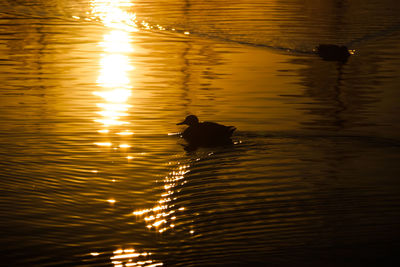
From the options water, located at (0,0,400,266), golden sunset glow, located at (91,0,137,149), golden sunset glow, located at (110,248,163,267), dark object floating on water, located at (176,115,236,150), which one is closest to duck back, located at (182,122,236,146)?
dark object floating on water, located at (176,115,236,150)

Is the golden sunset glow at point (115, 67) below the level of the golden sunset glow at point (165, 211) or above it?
Answer: above

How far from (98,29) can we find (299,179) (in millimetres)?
15255

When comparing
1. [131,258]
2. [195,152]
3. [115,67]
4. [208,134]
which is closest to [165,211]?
[131,258]

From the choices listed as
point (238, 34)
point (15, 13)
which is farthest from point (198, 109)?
point (15, 13)

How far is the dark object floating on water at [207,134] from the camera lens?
502 inches

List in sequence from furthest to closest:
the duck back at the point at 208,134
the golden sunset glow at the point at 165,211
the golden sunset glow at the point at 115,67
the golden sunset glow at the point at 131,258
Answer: the golden sunset glow at the point at 115,67, the duck back at the point at 208,134, the golden sunset glow at the point at 165,211, the golden sunset glow at the point at 131,258

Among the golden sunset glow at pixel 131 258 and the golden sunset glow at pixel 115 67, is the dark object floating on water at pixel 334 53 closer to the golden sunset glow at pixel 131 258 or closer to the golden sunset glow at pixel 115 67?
the golden sunset glow at pixel 115 67

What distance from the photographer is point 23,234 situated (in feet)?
29.7

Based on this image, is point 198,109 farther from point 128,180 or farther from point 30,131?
point 128,180

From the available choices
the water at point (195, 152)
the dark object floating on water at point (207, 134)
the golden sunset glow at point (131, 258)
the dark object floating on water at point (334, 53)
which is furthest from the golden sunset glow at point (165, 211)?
the dark object floating on water at point (334, 53)

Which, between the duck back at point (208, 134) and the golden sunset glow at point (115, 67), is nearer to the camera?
the duck back at point (208, 134)

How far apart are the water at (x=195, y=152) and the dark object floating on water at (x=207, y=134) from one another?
0.17 m

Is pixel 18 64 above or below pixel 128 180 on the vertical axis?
above

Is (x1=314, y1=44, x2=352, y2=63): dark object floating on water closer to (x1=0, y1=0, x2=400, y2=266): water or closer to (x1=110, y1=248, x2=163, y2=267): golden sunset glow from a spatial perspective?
(x1=0, y1=0, x2=400, y2=266): water
